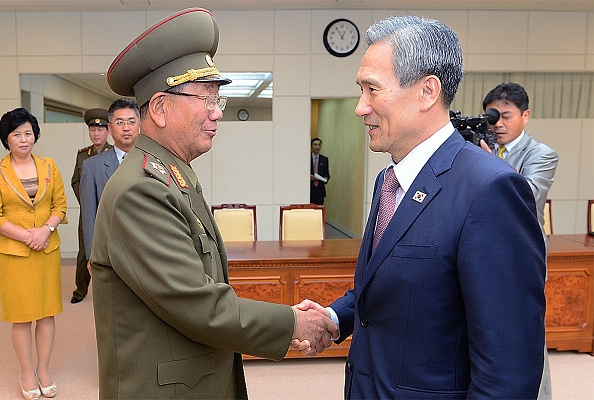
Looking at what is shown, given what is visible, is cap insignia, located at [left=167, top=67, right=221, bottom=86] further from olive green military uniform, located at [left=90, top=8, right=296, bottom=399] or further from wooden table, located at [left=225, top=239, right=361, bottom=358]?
wooden table, located at [left=225, top=239, right=361, bottom=358]

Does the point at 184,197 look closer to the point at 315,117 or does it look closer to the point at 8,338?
the point at 8,338

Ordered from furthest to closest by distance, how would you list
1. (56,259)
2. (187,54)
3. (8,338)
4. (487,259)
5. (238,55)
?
(238,55) → (8,338) → (56,259) → (187,54) → (487,259)

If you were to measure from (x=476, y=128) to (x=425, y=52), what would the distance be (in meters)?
1.84

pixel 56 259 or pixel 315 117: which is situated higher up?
pixel 315 117

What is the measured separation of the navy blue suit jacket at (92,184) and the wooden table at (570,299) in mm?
3122

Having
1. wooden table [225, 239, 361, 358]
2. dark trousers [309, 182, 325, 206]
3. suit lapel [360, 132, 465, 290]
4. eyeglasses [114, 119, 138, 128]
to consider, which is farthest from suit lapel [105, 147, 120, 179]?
dark trousers [309, 182, 325, 206]

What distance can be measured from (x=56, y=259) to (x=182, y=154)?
230 cm

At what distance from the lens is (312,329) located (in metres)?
1.60

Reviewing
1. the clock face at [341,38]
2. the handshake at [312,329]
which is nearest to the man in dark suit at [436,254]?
the handshake at [312,329]

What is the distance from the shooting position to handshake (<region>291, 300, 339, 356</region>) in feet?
5.11

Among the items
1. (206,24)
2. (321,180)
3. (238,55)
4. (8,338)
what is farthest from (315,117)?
(206,24)

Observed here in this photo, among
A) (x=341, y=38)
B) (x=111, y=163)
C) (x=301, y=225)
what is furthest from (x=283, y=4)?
(x=111, y=163)

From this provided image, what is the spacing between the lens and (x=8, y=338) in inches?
169

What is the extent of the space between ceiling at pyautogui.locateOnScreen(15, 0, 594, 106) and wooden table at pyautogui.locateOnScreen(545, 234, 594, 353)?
163 inches
